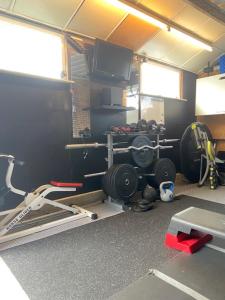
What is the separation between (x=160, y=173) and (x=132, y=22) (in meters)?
2.68

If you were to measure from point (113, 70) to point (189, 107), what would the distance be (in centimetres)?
282

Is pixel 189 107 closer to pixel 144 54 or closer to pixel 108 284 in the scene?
pixel 144 54

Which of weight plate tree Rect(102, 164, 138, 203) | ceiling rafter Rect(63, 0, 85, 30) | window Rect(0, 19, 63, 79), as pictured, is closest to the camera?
window Rect(0, 19, 63, 79)

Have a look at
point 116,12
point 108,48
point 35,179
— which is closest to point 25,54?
point 108,48

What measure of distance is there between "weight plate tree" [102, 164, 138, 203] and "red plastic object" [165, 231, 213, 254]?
4.19 ft

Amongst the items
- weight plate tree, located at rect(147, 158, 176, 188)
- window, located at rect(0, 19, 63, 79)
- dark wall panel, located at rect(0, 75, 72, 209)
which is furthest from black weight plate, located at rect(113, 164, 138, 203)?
window, located at rect(0, 19, 63, 79)

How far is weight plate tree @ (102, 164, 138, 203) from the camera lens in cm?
355

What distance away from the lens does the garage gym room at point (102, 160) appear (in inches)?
78.4

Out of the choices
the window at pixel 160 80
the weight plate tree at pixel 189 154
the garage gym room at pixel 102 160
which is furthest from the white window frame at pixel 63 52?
the weight plate tree at pixel 189 154

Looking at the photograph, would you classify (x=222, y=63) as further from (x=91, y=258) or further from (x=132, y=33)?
(x=91, y=258)

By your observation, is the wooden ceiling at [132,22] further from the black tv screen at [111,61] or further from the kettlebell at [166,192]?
the kettlebell at [166,192]

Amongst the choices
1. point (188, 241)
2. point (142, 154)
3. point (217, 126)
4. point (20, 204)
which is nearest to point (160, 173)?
point (142, 154)

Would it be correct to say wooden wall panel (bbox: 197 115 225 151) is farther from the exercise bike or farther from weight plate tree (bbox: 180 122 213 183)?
the exercise bike

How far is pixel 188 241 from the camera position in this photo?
2229mm
